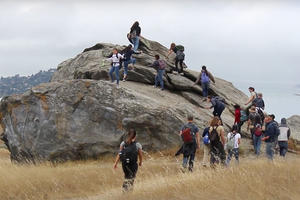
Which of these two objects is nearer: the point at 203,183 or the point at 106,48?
the point at 203,183

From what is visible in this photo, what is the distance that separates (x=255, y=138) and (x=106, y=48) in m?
13.7

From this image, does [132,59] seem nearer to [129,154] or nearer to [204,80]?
[204,80]

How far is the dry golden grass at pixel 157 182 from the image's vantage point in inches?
Result: 433

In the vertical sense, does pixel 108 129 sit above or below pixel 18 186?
above

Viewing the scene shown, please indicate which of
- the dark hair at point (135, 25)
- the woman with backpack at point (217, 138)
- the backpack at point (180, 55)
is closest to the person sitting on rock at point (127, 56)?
the dark hair at point (135, 25)

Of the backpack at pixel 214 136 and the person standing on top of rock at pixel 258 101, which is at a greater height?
the person standing on top of rock at pixel 258 101

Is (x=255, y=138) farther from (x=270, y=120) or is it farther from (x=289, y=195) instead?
(x=289, y=195)

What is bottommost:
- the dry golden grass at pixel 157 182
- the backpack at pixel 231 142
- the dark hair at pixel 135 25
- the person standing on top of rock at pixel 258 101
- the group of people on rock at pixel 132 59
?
the dry golden grass at pixel 157 182

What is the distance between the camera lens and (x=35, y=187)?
15656 millimetres

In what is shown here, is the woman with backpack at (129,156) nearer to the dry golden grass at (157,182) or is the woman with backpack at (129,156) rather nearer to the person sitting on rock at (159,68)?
the dry golden grass at (157,182)

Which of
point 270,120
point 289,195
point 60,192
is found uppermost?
point 270,120

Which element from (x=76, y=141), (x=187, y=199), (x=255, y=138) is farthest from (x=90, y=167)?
(x=187, y=199)

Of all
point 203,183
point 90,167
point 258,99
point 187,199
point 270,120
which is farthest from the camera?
point 258,99

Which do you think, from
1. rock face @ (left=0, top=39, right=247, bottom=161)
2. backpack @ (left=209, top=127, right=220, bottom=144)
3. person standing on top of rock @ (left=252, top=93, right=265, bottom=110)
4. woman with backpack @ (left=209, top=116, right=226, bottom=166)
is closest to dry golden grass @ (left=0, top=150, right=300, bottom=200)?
rock face @ (left=0, top=39, right=247, bottom=161)
